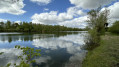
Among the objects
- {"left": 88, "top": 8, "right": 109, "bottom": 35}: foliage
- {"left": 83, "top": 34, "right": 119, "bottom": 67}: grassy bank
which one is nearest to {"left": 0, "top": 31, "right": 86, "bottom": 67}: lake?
{"left": 83, "top": 34, "right": 119, "bottom": 67}: grassy bank

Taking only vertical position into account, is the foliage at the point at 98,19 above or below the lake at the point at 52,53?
above

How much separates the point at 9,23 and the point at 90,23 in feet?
335

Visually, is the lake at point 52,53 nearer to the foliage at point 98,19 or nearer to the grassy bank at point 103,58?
the grassy bank at point 103,58

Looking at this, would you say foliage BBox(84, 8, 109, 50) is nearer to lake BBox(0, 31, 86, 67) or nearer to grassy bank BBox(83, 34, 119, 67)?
lake BBox(0, 31, 86, 67)

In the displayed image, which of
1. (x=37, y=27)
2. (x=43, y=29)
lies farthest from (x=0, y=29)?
(x=43, y=29)

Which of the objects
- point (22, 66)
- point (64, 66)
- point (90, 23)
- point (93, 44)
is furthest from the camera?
point (90, 23)

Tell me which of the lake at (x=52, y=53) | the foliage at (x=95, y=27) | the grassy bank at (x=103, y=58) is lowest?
the lake at (x=52, y=53)

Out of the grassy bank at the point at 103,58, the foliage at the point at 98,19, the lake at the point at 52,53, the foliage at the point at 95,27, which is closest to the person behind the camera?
the grassy bank at the point at 103,58

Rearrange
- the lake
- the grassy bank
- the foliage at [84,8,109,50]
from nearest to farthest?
the grassy bank < the lake < the foliage at [84,8,109,50]

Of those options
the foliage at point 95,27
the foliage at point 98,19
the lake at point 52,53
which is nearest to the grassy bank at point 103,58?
the lake at point 52,53

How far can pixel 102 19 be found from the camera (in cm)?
1789

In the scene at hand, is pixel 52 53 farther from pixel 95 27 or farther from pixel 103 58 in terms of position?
pixel 95 27

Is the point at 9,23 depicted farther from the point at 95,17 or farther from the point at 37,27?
the point at 95,17

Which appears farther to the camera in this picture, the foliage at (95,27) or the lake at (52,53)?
the foliage at (95,27)
